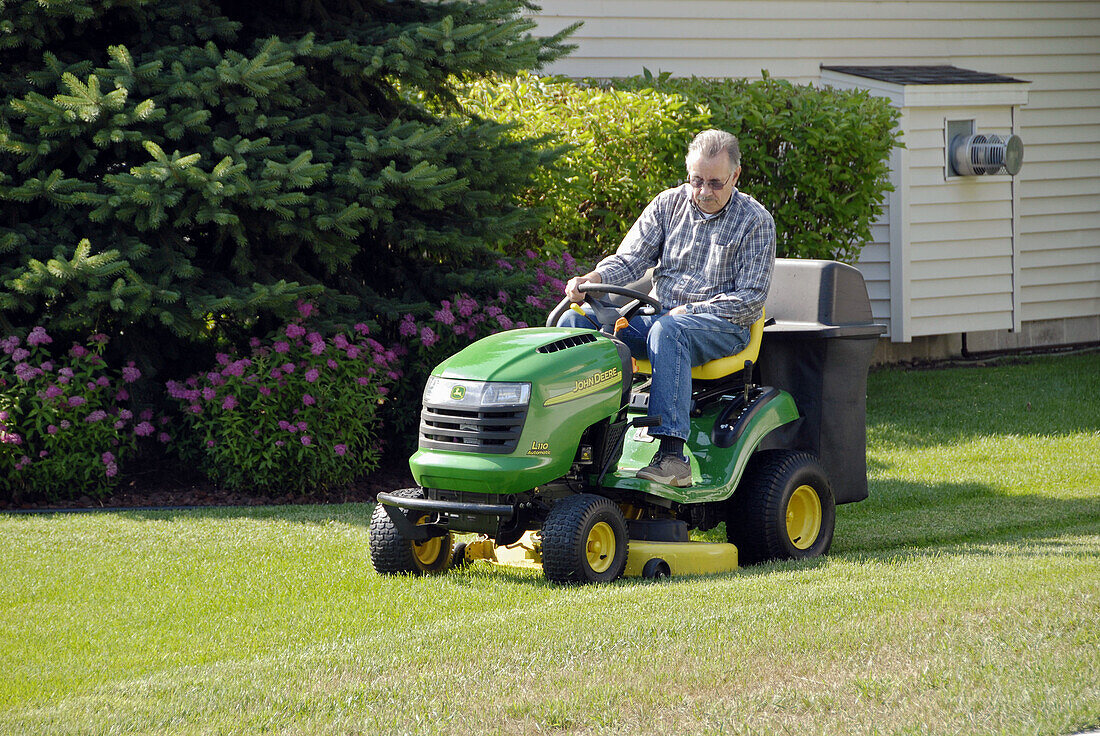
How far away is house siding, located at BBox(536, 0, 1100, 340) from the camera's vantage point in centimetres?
1115

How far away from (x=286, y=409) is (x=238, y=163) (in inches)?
54.0

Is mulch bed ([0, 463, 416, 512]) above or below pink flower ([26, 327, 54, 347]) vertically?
below

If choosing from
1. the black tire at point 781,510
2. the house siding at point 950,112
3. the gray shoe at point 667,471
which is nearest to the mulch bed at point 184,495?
the black tire at point 781,510

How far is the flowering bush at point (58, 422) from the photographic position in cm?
657

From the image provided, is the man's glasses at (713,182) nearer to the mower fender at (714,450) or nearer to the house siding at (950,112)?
the mower fender at (714,450)

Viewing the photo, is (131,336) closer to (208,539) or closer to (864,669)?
(208,539)

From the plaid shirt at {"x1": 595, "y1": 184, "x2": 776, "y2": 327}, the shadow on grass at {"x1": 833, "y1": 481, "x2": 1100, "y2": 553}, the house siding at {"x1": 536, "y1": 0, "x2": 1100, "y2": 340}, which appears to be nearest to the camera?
the plaid shirt at {"x1": 595, "y1": 184, "x2": 776, "y2": 327}

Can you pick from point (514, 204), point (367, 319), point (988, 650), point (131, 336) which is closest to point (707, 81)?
point (514, 204)

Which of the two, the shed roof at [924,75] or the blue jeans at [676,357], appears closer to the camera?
the blue jeans at [676,357]

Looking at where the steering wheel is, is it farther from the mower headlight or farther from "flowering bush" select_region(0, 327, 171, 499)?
"flowering bush" select_region(0, 327, 171, 499)

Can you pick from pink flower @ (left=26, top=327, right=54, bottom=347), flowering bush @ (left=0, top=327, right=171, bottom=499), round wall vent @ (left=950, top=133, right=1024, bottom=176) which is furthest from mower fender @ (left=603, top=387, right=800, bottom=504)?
round wall vent @ (left=950, top=133, right=1024, bottom=176)

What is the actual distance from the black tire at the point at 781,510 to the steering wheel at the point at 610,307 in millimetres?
842

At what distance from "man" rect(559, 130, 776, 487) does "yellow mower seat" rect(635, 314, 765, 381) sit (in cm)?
6

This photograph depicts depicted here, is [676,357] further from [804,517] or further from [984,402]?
[984,402]
